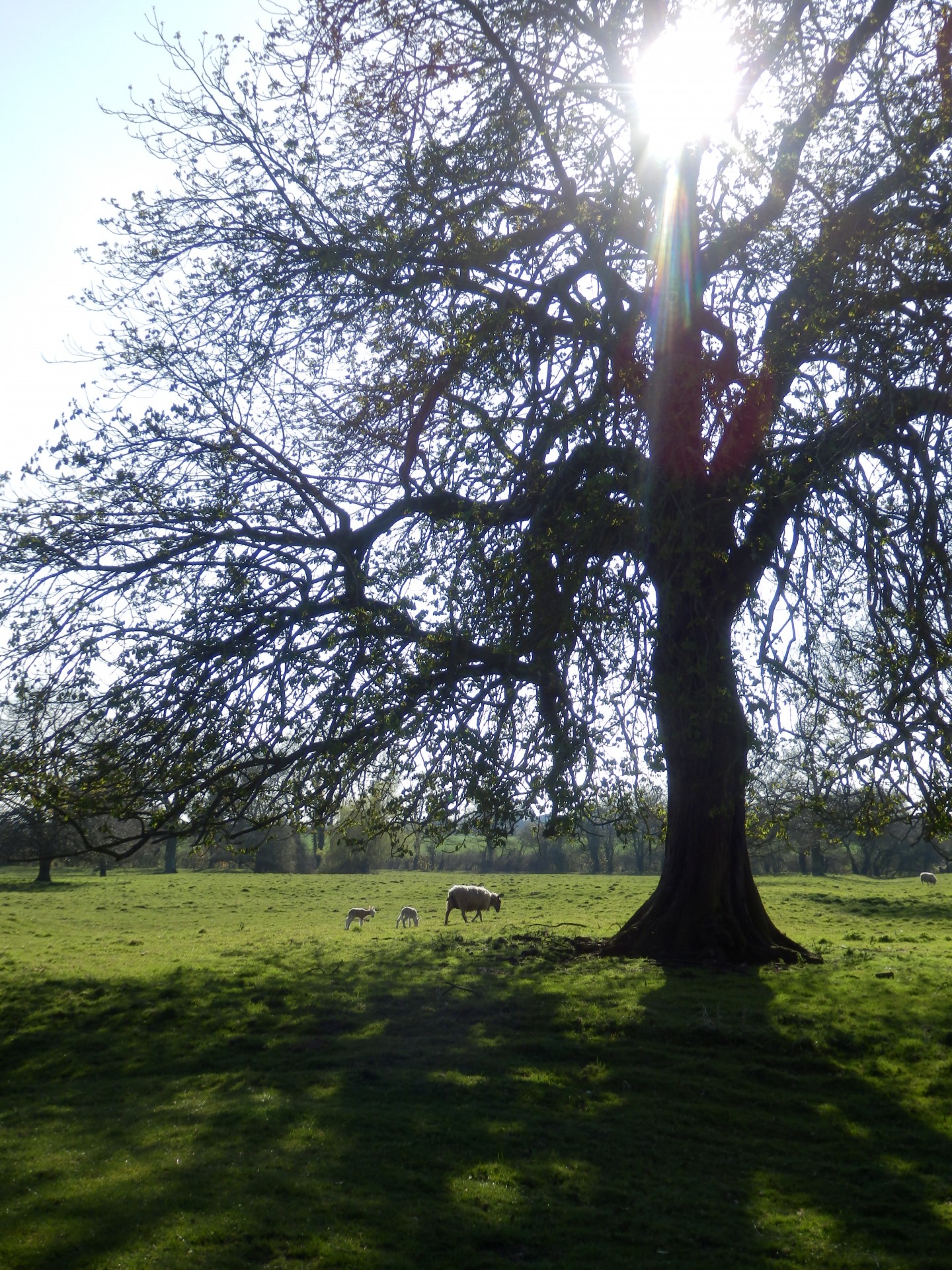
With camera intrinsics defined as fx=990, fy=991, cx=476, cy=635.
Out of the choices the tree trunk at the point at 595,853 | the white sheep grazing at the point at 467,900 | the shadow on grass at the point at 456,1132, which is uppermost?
the tree trunk at the point at 595,853

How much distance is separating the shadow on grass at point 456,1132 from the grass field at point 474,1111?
3 centimetres

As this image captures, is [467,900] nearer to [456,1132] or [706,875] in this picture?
[706,875]

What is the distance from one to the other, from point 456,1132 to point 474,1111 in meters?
0.58

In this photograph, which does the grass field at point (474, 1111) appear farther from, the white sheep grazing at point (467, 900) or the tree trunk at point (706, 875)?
the white sheep grazing at point (467, 900)

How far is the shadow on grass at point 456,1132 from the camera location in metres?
6.43

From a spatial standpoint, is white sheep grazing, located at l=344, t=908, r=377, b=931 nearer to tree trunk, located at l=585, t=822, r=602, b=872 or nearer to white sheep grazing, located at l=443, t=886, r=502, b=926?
white sheep grazing, located at l=443, t=886, r=502, b=926

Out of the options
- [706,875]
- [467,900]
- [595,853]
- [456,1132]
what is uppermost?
[595,853]

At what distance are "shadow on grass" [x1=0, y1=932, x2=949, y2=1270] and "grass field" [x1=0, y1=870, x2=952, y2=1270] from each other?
3 centimetres

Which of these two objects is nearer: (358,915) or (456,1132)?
(456,1132)

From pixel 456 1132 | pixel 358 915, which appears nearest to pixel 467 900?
pixel 358 915

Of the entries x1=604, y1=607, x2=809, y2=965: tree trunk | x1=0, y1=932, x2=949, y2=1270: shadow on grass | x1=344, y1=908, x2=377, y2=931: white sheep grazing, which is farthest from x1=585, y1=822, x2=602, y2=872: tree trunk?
x1=0, y1=932, x2=949, y2=1270: shadow on grass

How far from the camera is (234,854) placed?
47.0 feet

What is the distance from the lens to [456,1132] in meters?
8.28

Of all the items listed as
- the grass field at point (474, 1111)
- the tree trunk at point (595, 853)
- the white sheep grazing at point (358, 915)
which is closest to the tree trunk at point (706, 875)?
the grass field at point (474, 1111)
